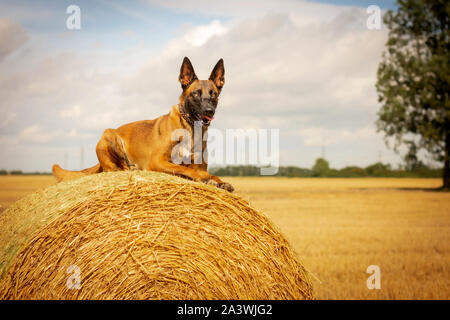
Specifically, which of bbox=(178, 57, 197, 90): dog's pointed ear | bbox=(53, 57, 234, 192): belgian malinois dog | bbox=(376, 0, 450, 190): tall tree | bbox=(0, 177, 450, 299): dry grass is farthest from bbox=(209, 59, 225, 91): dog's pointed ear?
bbox=(376, 0, 450, 190): tall tree

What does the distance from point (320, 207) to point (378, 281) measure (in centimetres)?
1262

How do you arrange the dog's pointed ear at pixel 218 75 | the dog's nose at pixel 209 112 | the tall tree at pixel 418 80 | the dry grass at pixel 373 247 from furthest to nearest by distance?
the tall tree at pixel 418 80 < the dry grass at pixel 373 247 < the dog's pointed ear at pixel 218 75 < the dog's nose at pixel 209 112

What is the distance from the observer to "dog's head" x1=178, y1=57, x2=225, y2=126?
15.1 ft

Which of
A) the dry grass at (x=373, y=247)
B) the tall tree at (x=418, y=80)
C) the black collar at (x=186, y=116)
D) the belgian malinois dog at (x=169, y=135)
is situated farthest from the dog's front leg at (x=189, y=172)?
the tall tree at (x=418, y=80)

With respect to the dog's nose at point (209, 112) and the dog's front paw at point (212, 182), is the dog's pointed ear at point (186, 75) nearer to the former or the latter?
the dog's nose at point (209, 112)

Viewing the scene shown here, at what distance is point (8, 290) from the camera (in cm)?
359

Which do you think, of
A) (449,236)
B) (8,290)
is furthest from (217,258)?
(449,236)

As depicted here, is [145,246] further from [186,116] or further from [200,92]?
[200,92]

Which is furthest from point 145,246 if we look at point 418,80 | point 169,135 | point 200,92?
point 418,80

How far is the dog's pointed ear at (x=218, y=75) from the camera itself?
16.1 feet

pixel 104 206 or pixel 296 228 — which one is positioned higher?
pixel 104 206

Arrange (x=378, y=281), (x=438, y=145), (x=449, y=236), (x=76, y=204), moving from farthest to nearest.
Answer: (x=438, y=145) → (x=449, y=236) → (x=378, y=281) → (x=76, y=204)

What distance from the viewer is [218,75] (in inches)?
195
